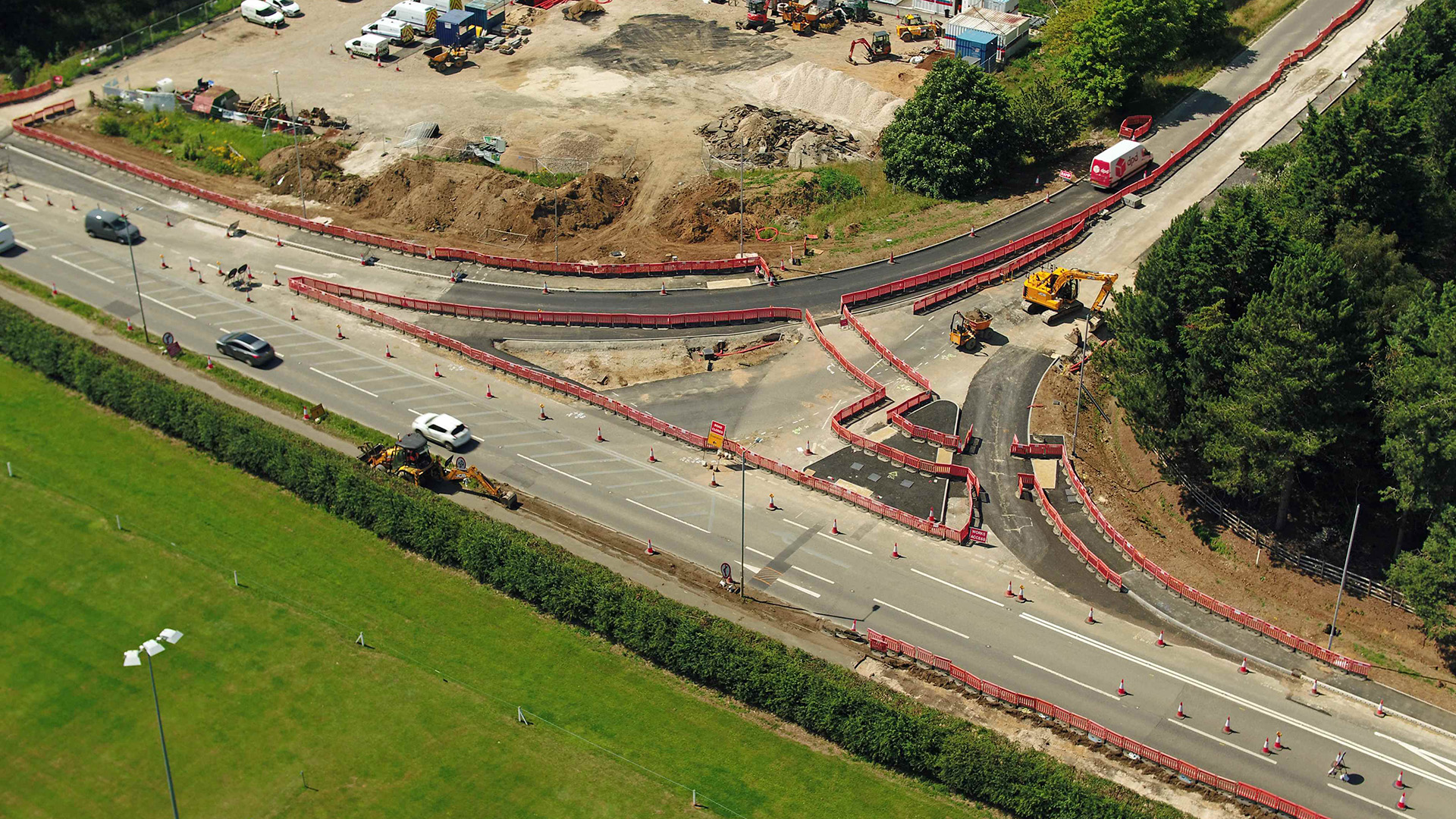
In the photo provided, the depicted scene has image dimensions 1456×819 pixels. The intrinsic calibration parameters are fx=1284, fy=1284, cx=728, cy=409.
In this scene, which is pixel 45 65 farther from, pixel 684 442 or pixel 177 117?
pixel 684 442

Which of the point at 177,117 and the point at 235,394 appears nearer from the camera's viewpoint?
the point at 235,394

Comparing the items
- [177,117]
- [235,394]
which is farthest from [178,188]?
[235,394]

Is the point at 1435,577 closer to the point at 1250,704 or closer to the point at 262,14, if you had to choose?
the point at 1250,704

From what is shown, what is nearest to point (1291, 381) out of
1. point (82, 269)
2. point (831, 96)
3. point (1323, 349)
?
point (1323, 349)

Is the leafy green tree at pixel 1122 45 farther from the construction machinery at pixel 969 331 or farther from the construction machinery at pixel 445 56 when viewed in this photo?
the construction machinery at pixel 445 56

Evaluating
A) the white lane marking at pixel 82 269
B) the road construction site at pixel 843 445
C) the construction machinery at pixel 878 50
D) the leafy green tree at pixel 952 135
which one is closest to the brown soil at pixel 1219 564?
the road construction site at pixel 843 445

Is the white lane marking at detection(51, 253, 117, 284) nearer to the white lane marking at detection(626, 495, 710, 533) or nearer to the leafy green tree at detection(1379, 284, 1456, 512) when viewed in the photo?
the white lane marking at detection(626, 495, 710, 533)

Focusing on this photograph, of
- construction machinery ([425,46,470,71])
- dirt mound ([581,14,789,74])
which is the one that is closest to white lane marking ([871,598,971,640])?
dirt mound ([581,14,789,74])
